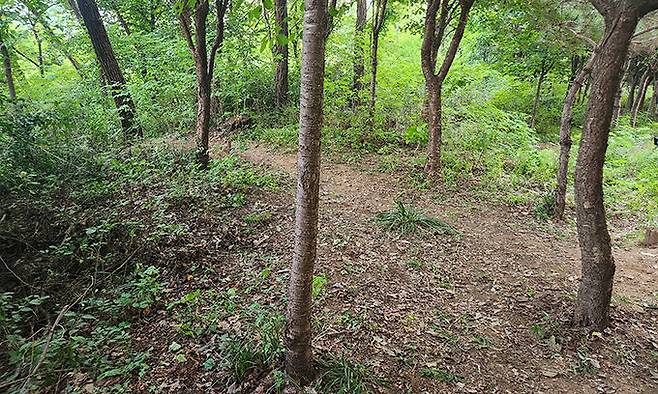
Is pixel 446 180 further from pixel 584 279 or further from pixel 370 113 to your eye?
pixel 584 279

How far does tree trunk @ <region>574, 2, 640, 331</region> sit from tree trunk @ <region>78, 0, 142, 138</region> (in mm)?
8503

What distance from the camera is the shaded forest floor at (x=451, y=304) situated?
3.30 meters

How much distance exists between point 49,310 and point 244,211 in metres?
2.91

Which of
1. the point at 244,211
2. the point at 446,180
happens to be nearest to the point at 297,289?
the point at 244,211

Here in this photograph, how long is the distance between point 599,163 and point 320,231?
3721 mm

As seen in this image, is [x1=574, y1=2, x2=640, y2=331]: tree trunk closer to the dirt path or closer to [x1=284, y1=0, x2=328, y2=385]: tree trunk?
the dirt path

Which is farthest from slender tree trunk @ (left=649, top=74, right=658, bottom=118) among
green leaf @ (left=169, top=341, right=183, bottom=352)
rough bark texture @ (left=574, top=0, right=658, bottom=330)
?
green leaf @ (left=169, top=341, right=183, bottom=352)

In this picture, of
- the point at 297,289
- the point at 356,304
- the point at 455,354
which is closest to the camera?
the point at 297,289

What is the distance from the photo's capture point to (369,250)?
537 cm

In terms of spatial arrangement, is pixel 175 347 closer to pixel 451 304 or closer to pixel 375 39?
pixel 451 304

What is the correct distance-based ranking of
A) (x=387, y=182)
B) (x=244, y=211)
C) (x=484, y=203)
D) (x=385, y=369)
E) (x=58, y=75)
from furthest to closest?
(x=58, y=75), (x=387, y=182), (x=484, y=203), (x=244, y=211), (x=385, y=369)

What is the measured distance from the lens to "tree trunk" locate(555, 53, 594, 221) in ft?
20.3

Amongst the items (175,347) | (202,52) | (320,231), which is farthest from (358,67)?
(175,347)

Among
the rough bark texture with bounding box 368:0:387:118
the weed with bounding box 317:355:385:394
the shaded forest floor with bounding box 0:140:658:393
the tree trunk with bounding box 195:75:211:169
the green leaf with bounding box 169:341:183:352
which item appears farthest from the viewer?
the rough bark texture with bounding box 368:0:387:118
